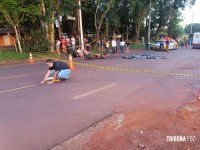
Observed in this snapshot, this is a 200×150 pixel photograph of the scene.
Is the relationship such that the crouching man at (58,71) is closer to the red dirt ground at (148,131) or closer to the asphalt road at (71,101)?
the asphalt road at (71,101)

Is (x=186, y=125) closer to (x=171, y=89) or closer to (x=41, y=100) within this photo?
(x=171, y=89)

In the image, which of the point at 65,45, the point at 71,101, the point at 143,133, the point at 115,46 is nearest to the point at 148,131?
the point at 143,133

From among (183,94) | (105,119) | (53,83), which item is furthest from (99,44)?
(105,119)

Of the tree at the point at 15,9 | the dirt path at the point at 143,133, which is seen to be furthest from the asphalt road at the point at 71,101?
the tree at the point at 15,9

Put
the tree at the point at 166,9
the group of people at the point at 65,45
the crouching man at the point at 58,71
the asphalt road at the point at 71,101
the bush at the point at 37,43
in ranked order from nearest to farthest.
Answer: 1. the asphalt road at the point at 71,101
2. the crouching man at the point at 58,71
3. the group of people at the point at 65,45
4. the bush at the point at 37,43
5. the tree at the point at 166,9

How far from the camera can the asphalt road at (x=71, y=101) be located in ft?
14.8

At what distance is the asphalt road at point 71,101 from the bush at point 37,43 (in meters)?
12.4

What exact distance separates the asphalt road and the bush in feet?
40.8

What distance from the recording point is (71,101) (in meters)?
6.55

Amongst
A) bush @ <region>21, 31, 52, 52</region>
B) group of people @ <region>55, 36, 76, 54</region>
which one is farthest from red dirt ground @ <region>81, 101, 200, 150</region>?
bush @ <region>21, 31, 52, 52</region>

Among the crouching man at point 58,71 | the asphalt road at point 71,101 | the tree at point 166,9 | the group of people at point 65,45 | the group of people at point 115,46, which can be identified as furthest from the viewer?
the tree at point 166,9

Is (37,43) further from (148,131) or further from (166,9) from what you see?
(166,9)

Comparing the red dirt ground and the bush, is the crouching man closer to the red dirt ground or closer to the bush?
the red dirt ground

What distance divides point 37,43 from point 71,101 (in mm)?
17006
